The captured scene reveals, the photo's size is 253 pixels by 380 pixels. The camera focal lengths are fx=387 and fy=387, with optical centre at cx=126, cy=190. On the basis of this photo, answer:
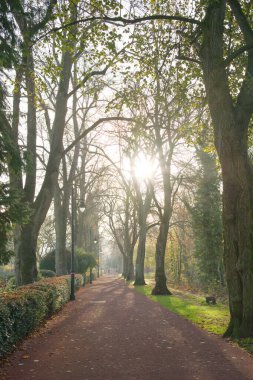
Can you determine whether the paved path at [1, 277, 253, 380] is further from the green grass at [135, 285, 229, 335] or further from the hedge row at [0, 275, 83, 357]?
the green grass at [135, 285, 229, 335]

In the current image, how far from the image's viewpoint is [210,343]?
8805 millimetres

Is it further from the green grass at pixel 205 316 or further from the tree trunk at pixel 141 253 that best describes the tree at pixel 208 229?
the green grass at pixel 205 316

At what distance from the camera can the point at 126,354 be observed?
25.7 ft

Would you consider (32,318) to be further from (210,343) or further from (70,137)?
(70,137)

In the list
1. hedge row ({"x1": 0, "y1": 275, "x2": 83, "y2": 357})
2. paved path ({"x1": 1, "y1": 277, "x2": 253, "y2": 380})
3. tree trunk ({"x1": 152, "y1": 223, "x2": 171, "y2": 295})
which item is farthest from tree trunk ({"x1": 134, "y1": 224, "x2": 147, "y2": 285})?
hedge row ({"x1": 0, "y1": 275, "x2": 83, "y2": 357})

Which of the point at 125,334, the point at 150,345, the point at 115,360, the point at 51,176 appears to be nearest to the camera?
the point at 115,360

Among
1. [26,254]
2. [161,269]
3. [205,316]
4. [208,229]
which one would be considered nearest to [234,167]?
→ [205,316]

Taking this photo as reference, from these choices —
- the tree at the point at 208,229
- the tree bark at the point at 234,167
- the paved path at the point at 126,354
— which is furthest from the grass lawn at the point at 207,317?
the tree at the point at 208,229

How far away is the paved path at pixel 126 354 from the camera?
21.2 feet

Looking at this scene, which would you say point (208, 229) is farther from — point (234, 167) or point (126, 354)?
point (126, 354)

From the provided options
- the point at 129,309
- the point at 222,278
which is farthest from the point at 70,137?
the point at 129,309

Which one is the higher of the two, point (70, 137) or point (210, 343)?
point (70, 137)

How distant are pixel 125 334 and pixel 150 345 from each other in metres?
1.53

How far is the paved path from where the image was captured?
6465 millimetres
